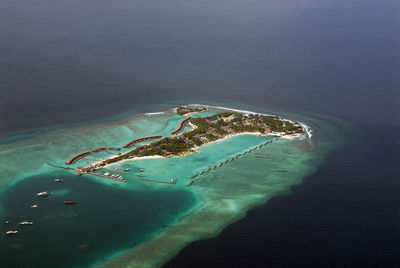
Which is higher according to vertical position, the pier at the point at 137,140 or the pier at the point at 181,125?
the pier at the point at 181,125

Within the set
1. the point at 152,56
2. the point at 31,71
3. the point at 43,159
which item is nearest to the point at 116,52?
the point at 152,56

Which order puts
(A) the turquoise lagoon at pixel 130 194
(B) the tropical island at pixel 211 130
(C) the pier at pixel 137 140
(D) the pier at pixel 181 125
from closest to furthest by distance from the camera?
(A) the turquoise lagoon at pixel 130 194
(B) the tropical island at pixel 211 130
(C) the pier at pixel 137 140
(D) the pier at pixel 181 125

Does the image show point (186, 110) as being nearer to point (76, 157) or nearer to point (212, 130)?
point (212, 130)

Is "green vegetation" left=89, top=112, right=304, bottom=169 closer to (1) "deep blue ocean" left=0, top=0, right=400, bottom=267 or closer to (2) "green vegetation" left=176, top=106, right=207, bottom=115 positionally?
(2) "green vegetation" left=176, top=106, right=207, bottom=115

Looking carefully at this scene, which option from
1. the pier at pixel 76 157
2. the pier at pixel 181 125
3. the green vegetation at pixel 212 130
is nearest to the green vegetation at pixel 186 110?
the pier at pixel 181 125

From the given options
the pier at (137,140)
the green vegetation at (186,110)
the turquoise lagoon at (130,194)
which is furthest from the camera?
the green vegetation at (186,110)

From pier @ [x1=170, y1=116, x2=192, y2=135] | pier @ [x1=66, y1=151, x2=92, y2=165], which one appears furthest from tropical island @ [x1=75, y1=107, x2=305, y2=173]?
pier @ [x1=66, y1=151, x2=92, y2=165]

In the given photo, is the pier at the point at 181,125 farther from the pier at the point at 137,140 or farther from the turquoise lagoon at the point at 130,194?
the pier at the point at 137,140

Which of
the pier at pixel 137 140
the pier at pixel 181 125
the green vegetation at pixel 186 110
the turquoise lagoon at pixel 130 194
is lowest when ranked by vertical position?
the turquoise lagoon at pixel 130 194

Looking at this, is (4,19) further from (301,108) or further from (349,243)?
(349,243)
